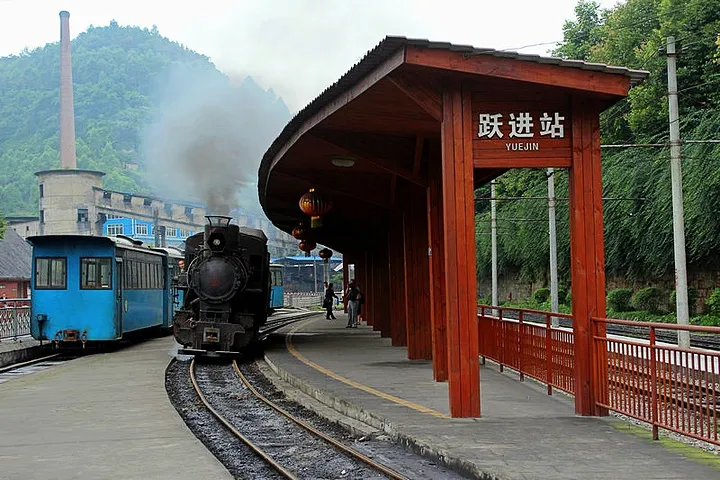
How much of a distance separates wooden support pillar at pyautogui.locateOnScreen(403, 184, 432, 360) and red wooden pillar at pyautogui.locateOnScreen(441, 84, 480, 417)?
19.7 ft

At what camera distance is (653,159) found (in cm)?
3288

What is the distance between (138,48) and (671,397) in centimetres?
15592

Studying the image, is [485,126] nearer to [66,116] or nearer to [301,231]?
[301,231]

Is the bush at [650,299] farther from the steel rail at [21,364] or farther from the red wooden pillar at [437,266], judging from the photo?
the red wooden pillar at [437,266]

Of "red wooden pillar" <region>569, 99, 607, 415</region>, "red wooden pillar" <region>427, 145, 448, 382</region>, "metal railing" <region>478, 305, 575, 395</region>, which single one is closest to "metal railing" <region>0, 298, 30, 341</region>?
"metal railing" <region>478, 305, 575, 395</region>

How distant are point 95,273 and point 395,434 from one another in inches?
555

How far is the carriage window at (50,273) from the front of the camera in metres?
21.2

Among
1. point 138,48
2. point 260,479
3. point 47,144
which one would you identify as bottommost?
point 260,479

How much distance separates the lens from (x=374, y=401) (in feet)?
36.0

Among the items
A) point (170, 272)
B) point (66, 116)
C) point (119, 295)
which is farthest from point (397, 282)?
point (66, 116)

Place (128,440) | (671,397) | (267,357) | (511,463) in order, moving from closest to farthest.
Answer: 1. (511,463)
2. (671,397)
3. (128,440)
4. (267,357)

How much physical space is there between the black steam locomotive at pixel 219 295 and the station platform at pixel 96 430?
1912 mm

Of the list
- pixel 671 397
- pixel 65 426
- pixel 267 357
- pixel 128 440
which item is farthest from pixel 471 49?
pixel 267 357

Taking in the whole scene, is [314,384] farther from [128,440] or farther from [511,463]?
[511,463]
